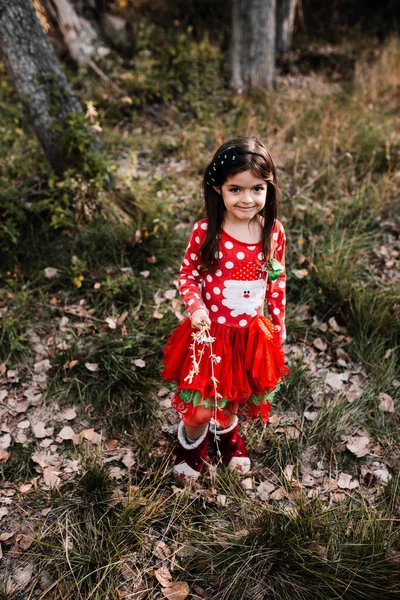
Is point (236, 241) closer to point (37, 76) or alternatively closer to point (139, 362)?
point (139, 362)

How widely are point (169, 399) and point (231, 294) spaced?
4.44ft

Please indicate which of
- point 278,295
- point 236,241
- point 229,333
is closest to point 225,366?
point 229,333

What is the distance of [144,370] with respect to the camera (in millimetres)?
3377

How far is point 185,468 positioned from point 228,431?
0.36 metres

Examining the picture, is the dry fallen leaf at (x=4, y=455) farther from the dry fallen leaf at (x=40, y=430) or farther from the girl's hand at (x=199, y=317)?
the girl's hand at (x=199, y=317)

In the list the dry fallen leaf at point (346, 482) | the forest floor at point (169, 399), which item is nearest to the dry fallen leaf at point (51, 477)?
the forest floor at point (169, 399)

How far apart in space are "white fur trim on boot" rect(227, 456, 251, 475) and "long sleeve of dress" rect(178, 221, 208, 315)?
1.19 meters

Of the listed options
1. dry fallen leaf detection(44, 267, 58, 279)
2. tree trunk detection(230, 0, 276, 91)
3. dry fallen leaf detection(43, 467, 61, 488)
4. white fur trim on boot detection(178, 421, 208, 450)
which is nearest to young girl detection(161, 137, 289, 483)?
white fur trim on boot detection(178, 421, 208, 450)

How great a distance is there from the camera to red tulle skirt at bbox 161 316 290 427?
7.76 ft

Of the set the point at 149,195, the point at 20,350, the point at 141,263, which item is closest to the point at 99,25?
the point at 149,195

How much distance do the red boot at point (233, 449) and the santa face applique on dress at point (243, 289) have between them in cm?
91

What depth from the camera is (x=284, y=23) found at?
784 cm

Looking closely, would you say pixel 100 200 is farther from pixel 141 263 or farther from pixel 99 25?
pixel 99 25

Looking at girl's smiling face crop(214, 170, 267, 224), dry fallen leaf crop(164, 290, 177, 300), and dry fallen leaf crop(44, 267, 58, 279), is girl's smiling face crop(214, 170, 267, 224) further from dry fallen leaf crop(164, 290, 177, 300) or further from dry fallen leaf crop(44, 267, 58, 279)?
dry fallen leaf crop(44, 267, 58, 279)
